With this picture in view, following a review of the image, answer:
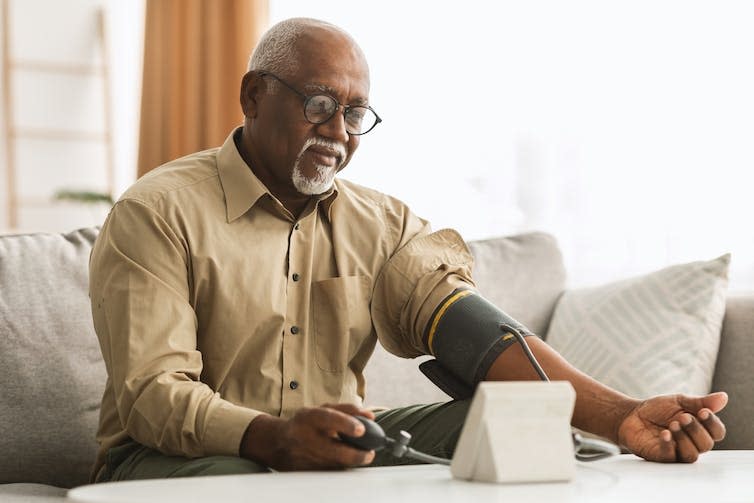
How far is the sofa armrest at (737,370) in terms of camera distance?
1.96 m

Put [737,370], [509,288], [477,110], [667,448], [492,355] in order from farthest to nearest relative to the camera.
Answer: [477,110] < [509,288] < [737,370] < [492,355] < [667,448]

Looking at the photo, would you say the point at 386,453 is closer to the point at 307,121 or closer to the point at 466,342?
the point at 466,342

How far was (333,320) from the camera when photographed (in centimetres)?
168

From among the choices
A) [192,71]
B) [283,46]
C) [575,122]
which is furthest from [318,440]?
[192,71]

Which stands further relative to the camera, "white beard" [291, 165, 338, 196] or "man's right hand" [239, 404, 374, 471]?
"white beard" [291, 165, 338, 196]

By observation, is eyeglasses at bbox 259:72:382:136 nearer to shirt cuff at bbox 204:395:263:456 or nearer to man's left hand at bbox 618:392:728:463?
shirt cuff at bbox 204:395:263:456

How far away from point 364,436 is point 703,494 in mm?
349

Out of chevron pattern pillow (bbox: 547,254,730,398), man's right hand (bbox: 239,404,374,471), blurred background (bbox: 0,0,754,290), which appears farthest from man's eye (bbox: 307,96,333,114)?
blurred background (bbox: 0,0,754,290)

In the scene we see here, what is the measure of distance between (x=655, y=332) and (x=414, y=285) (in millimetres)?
652

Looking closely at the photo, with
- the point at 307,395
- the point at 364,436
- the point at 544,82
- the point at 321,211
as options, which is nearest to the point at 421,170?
the point at 544,82

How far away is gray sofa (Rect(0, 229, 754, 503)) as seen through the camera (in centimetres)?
180

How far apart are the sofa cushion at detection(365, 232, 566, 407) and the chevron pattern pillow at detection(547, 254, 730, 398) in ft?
0.43

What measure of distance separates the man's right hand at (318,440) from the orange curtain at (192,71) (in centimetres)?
240

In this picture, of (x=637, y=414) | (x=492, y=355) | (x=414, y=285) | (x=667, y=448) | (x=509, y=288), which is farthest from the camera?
(x=509, y=288)
